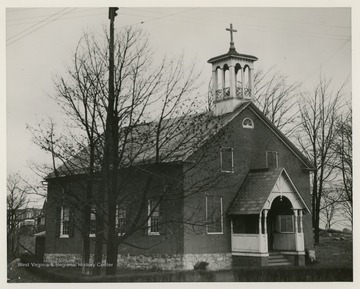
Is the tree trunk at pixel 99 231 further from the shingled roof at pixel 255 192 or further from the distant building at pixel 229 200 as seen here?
the shingled roof at pixel 255 192

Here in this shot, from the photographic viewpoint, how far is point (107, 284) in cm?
1919

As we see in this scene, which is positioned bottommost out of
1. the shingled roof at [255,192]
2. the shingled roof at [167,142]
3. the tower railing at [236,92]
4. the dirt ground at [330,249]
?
the dirt ground at [330,249]

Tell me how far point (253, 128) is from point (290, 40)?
8312 mm

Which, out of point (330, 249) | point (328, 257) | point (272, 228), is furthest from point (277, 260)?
point (330, 249)

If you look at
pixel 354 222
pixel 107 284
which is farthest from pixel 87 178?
pixel 354 222

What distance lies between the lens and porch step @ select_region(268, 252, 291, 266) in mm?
28406

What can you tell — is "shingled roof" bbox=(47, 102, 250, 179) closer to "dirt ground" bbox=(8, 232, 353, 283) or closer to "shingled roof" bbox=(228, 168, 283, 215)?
"shingled roof" bbox=(228, 168, 283, 215)

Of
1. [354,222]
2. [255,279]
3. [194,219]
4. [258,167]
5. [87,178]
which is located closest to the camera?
[354,222]

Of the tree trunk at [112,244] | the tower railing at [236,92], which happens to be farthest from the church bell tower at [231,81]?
the tree trunk at [112,244]

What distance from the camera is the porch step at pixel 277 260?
93.2 ft

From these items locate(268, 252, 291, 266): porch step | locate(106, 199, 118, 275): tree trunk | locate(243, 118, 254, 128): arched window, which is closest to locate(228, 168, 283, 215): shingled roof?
locate(243, 118, 254, 128): arched window

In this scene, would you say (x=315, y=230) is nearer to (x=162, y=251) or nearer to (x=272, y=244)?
(x=272, y=244)

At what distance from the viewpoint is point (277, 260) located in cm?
2873

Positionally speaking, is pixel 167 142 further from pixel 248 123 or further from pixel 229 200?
pixel 248 123
